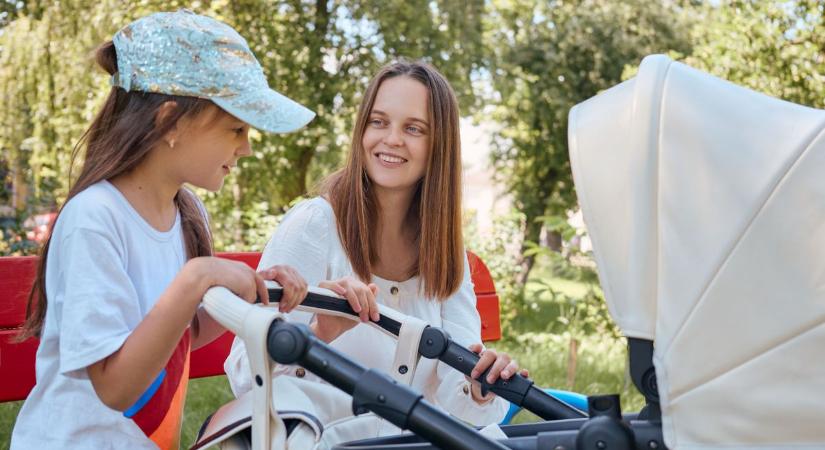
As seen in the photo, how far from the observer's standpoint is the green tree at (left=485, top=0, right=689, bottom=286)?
12266 millimetres

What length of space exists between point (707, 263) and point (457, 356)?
0.72 meters

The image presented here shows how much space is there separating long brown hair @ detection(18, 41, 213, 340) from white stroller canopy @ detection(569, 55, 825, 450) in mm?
849

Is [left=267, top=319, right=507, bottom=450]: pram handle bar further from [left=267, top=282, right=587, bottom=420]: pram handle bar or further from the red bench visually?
the red bench

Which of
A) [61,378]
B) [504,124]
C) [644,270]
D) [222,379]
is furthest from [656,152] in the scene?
[504,124]

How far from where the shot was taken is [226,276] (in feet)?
5.52

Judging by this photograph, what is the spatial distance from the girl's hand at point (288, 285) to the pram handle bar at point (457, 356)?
0.12m

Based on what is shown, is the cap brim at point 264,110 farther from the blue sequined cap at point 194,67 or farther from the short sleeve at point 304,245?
the short sleeve at point 304,245

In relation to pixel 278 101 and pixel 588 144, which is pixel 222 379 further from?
pixel 588 144

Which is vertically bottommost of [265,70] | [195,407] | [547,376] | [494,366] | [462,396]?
[547,376]

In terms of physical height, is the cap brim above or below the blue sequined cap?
below

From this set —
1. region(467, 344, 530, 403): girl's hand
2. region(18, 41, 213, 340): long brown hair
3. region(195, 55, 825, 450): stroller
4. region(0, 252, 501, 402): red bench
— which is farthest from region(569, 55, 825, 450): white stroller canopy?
region(0, 252, 501, 402): red bench

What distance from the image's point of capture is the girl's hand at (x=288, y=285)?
1.91 meters

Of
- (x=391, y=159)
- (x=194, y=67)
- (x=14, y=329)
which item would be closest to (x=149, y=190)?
(x=194, y=67)

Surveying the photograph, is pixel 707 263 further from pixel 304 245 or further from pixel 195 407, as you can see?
pixel 195 407
